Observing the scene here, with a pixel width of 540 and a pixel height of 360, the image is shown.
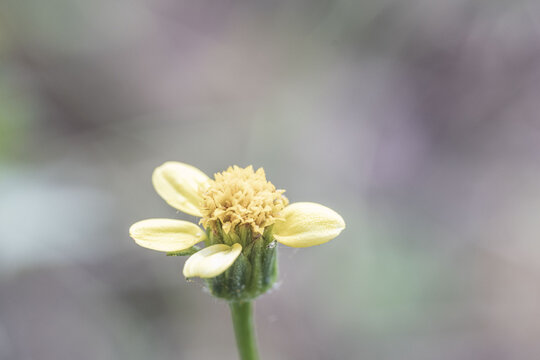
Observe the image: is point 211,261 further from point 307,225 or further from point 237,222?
point 307,225

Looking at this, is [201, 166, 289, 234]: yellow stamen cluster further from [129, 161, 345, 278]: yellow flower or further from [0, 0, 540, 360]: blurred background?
[0, 0, 540, 360]: blurred background

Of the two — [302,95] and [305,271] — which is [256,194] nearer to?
[305,271]

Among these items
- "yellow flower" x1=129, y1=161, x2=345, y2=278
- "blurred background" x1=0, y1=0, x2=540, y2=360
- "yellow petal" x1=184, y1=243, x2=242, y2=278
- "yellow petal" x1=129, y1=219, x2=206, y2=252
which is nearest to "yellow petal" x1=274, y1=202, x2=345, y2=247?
"yellow flower" x1=129, y1=161, x2=345, y2=278

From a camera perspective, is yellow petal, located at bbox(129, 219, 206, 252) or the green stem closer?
yellow petal, located at bbox(129, 219, 206, 252)

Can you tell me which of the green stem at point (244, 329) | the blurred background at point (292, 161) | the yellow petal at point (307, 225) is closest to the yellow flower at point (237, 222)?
the yellow petal at point (307, 225)

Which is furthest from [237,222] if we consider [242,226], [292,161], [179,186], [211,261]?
[292,161]

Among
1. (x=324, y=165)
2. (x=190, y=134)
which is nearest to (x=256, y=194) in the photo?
(x=324, y=165)
